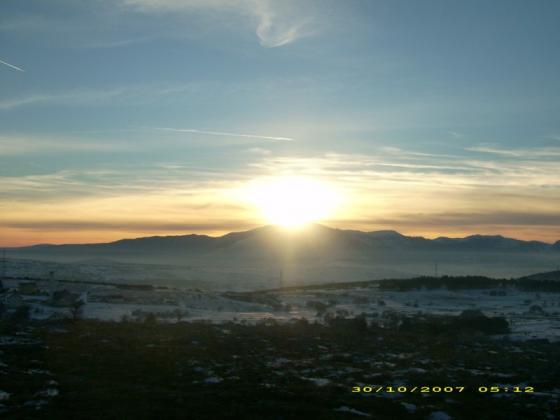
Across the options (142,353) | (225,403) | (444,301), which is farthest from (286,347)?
(444,301)

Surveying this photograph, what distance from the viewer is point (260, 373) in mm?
19922

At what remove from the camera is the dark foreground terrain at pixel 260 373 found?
14.9 metres

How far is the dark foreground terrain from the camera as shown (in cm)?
1495

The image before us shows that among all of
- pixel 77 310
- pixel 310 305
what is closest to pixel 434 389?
pixel 77 310

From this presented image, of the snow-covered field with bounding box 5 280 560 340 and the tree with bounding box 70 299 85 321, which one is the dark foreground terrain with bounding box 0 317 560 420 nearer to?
the tree with bounding box 70 299 85 321

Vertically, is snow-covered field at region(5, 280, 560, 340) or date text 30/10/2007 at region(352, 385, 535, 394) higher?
date text 30/10/2007 at region(352, 385, 535, 394)

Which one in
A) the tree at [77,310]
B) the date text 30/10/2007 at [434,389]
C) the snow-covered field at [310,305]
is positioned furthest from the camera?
the snow-covered field at [310,305]

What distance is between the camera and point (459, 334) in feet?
110

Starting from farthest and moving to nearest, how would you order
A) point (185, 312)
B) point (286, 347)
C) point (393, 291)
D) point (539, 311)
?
point (393, 291) < point (539, 311) < point (185, 312) < point (286, 347)

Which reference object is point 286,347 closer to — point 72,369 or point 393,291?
point 72,369

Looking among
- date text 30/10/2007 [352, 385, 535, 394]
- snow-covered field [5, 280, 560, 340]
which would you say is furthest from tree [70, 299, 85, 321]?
date text 30/10/2007 [352, 385, 535, 394]

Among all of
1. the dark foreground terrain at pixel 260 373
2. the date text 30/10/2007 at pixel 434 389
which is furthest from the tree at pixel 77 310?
the date text 30/10/2007 at pixel 434 389

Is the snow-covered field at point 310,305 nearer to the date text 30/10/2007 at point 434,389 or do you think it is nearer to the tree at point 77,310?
the tree at point 77,310

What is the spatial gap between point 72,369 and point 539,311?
129ft
